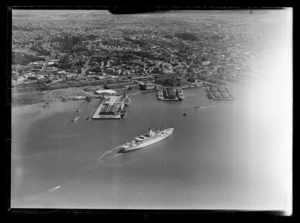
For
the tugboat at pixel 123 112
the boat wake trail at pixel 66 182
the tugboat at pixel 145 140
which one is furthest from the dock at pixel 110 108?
the boat wake trail at pixel 66 182

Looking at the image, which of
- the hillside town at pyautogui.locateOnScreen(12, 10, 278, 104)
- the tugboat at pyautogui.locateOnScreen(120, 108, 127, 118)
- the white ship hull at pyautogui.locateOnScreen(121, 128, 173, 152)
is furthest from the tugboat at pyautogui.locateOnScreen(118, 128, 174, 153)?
the hillside town at pyautogui.locateOnScreen(12, 10, 278, 104)

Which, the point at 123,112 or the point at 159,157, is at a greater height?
the point at 123,112

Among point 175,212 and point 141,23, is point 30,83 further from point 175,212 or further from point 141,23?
point 175,212

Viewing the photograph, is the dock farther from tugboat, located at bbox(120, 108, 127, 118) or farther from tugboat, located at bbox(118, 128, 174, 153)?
tugboat, located at bbox(118, 128, 174, 153)

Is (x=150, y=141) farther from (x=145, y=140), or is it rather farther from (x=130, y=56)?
(x=130, y=56)

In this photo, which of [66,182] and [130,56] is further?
[130,56]

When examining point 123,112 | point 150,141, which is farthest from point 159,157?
point 123,112
